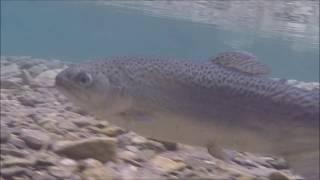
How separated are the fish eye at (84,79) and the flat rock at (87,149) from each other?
3.20 ft

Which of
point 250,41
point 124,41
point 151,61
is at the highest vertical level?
point 151,61

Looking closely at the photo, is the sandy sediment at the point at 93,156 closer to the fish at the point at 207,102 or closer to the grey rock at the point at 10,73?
the fish at the point at 207,102

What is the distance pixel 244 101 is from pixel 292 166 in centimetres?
43

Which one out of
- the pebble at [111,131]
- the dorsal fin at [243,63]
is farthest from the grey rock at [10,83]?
the dorsal fin at [243,63]

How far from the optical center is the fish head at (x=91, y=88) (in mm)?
3262

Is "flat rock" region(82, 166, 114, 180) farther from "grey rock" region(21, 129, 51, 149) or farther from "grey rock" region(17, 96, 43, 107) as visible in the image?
"grey rock" region(17, 96, 43, 107)

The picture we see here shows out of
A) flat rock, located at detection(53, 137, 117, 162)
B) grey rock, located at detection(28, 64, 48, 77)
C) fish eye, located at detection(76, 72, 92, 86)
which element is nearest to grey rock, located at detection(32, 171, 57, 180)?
flat rock, located at detection(53, 137, 117, 162)

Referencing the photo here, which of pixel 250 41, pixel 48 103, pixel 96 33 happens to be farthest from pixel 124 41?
pixel 48 103

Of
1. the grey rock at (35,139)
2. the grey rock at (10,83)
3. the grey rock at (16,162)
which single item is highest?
the grey rock at (35,139)

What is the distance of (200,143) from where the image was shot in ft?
10.6

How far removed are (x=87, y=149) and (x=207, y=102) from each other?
52.5 inches

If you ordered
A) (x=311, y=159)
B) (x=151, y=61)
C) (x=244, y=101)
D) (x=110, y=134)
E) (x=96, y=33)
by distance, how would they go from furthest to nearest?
(x=96, y=33)
(x=110, y=134)
(x=151, y=61)
(x=244, y=101)
(x=311, y=159)

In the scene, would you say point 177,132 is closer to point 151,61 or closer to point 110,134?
point 151,61

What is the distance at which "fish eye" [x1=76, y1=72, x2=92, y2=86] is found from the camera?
3343mm
